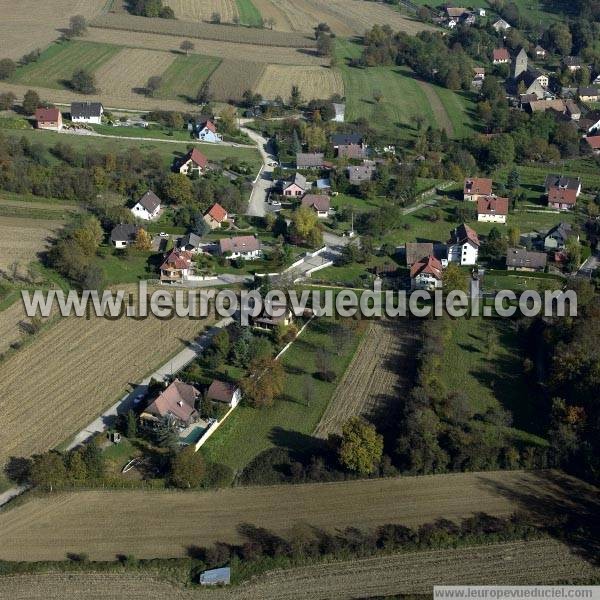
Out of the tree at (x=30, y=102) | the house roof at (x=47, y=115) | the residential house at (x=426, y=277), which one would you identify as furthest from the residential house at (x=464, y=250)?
the tree at (x=30, y=102)

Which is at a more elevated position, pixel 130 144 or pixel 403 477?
pixel 130 144

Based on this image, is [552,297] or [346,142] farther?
[346,142]

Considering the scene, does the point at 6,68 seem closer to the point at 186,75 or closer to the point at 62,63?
the point at 62,63

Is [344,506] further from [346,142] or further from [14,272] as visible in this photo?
[346,142]

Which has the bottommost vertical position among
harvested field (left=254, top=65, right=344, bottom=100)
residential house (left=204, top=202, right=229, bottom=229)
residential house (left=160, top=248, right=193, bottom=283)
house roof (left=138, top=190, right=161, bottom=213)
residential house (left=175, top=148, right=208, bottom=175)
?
residential house (left=160, top=248, right=193, bottom=283)

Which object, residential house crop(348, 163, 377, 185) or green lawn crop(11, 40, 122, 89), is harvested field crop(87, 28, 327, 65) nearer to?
green lawn crop(11, 40, 122, 89)

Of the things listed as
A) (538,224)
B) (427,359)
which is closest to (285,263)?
(427,359)

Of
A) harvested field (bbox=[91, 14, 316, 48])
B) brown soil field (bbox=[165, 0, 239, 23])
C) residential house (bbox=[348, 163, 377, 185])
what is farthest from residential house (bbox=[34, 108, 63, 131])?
brown soil field (bbox=[165, 0, 239, 23])
